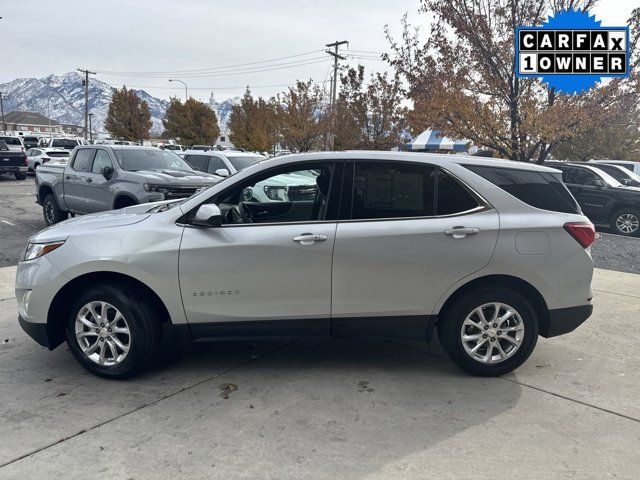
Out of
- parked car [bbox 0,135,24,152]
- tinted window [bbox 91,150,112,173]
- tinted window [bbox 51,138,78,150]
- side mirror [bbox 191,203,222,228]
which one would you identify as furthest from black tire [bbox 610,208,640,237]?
tinted window [bbox 51,138,78,150]

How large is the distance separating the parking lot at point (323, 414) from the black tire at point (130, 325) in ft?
0.38

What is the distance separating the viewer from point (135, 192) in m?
8.59

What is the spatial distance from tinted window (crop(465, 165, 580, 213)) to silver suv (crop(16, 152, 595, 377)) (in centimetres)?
1

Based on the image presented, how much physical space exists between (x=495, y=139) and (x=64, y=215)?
934 cm

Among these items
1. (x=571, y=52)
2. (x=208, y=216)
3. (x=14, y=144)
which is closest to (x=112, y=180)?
(x=208, y=216)

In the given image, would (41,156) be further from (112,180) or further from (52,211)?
(112,180)

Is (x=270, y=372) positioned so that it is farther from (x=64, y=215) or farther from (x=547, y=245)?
(x=64, y=215)

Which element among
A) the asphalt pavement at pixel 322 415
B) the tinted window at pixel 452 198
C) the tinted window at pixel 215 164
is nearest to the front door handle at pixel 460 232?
the tinted window at pixel 452 198

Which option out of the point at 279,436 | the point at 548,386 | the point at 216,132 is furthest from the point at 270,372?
the point at 216,132

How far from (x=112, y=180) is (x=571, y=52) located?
879cm

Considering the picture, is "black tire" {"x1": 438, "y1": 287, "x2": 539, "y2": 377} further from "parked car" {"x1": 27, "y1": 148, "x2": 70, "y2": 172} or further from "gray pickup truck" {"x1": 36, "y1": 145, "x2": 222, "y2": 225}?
"parked car" {"x1": 27, "y1": 148, "x2": 70, "y2": 172}

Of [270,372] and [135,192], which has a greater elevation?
[135,192]

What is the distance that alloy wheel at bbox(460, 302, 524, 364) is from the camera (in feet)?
12.6

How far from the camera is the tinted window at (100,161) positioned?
31.3 ft
